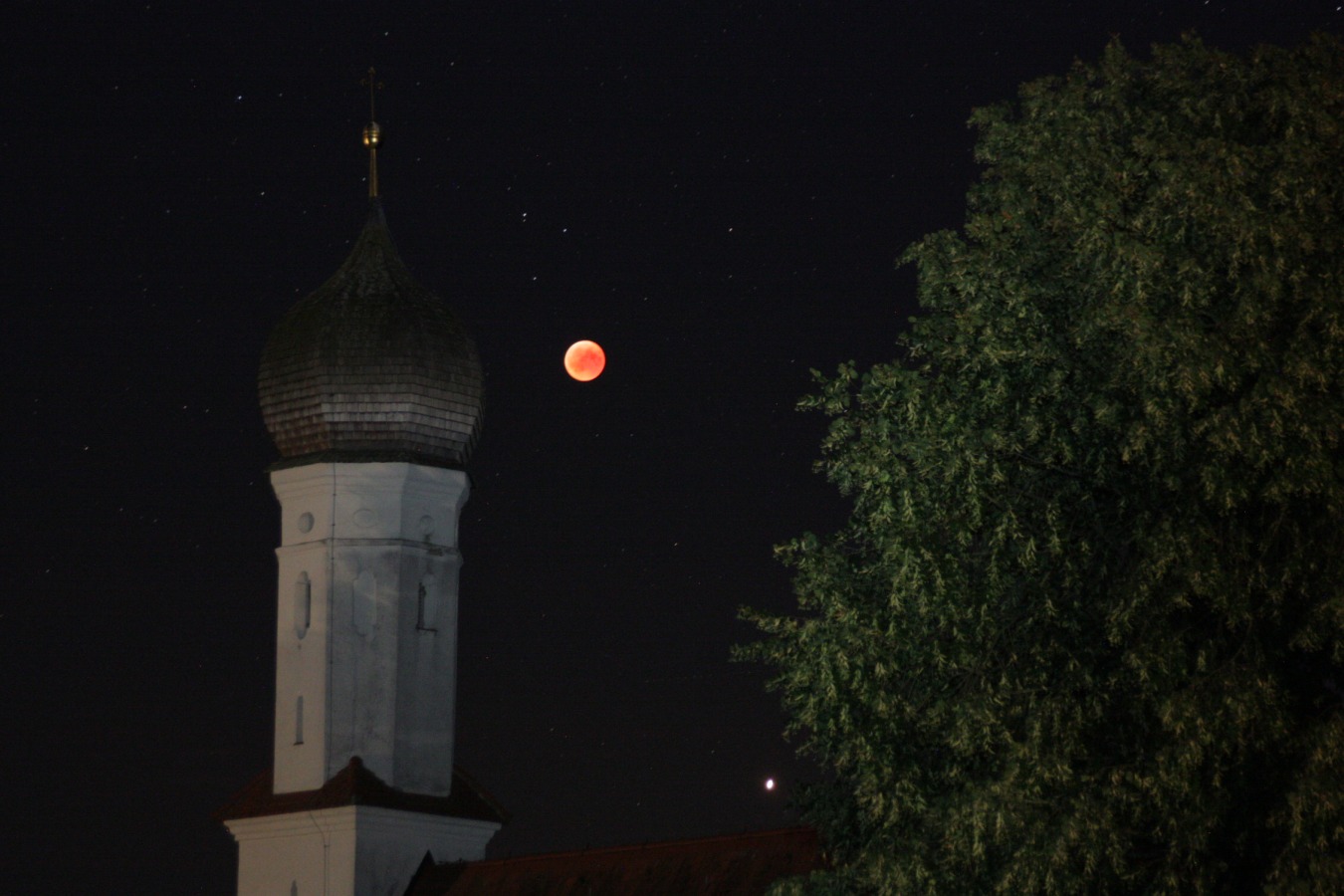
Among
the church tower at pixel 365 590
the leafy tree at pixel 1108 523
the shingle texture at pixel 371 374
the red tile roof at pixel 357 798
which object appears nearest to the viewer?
the leafy tree at pixel 1108 523

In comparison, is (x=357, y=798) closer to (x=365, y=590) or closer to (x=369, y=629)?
(x=369, y=629)

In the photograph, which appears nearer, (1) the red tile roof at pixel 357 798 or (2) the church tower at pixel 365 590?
(1) the red tile roof at pixel 357 798

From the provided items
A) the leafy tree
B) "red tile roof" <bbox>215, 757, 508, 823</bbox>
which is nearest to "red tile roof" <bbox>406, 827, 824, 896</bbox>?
"red tile roof" <bbox>215, 757, 508, 823</bbox>

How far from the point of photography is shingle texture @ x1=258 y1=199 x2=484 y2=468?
4694cm

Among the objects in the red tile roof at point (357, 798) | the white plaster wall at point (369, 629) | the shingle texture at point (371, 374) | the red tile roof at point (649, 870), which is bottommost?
the red tile roof at point (649, 870)

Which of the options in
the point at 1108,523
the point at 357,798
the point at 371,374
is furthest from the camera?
the point at 371,374

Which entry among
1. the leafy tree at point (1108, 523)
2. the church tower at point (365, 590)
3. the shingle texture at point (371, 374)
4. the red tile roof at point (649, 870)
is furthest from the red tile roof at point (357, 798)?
the leafy tree at point (1108, 523)

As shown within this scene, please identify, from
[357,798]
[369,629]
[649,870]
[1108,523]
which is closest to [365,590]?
[369,629]

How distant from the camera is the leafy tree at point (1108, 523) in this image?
2267cm

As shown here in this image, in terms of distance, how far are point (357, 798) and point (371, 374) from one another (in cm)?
832

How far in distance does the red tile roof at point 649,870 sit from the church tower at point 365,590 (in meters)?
1.58

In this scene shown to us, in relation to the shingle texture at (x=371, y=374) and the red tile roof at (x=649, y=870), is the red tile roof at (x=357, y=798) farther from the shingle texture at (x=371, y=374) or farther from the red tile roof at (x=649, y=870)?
the shingle texture at (x=371, y=374)

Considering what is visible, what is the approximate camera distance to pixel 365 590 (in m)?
46.1

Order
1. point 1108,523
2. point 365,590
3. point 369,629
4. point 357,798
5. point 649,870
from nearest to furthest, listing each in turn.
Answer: point 1108,523 → point 649,870 → point 357,798 → point 369,629 → point 365,590
